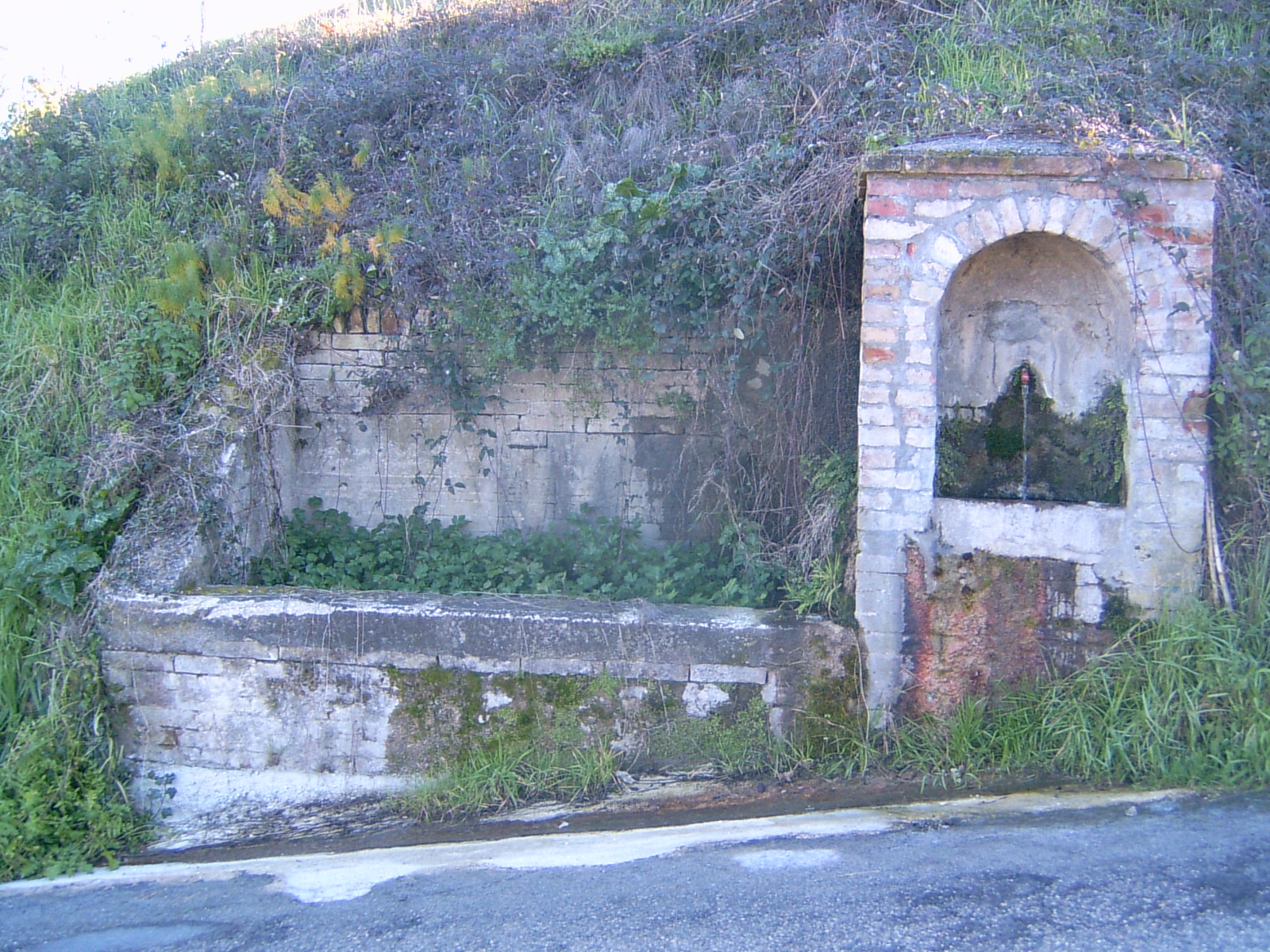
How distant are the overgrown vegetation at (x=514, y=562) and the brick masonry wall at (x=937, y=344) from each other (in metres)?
0.94

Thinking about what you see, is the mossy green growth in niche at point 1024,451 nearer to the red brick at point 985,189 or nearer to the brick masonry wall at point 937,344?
the brick masonry wall at point 937,344

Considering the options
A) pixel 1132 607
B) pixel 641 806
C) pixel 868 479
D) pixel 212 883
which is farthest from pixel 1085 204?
pixel 212 883

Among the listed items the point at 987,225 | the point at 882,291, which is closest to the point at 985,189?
the point at 987,225

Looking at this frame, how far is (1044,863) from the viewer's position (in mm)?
3146

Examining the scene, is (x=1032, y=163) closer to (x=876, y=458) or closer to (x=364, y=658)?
(x=876, y=458)

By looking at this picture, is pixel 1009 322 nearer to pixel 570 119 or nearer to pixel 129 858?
pixel 570 119

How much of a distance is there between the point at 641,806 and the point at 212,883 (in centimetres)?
185

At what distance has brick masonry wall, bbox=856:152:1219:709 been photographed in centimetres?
388

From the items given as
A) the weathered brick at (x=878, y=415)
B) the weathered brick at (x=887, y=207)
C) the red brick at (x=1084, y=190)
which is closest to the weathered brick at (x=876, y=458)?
the weathered brick at (x=878, y=415)

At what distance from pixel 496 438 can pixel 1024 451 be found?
3130 mm

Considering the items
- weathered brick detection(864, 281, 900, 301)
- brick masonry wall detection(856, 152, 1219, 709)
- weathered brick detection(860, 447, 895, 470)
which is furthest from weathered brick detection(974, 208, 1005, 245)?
weathered brick detection(860, 447, 895, 470)

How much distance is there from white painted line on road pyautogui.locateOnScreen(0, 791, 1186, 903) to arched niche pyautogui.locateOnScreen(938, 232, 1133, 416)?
1908 mm

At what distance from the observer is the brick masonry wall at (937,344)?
388 centimetres

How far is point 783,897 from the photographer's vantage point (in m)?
3.10
